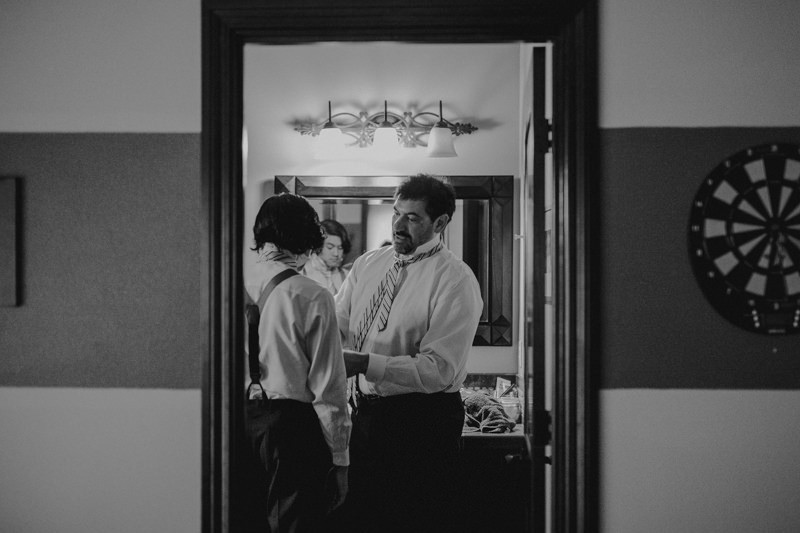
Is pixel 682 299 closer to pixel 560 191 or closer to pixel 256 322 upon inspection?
pixel 560 191

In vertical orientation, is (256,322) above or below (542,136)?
below

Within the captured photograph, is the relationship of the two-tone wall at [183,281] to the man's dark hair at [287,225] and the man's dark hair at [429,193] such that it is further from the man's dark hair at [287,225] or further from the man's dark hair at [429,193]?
the man's dark hair at [429,193]

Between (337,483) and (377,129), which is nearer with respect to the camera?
(337,483)

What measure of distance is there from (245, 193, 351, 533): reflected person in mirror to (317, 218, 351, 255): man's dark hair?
1326 millimetres

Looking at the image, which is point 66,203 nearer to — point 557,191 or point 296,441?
point 296,441

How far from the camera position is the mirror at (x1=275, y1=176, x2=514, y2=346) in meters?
3.50

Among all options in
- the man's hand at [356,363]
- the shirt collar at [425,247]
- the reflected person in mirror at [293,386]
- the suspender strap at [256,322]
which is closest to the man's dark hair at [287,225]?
the reflected person in mirror at [293,386]

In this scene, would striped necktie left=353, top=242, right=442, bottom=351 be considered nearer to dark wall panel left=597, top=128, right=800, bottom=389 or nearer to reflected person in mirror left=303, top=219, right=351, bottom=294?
reflected person in mirror left=303, top=219, right=351, bottom=294

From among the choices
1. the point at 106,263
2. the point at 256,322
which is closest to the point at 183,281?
the point at 106,263

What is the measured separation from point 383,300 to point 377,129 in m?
1.17

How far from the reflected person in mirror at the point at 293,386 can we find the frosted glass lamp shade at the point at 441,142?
4.50 ft

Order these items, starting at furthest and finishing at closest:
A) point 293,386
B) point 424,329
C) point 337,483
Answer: point 424,329
point 337,483
point 293,386

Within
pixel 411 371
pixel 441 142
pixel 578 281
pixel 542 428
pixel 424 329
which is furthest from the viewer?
pixel 441 142

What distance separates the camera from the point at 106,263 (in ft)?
6.08
